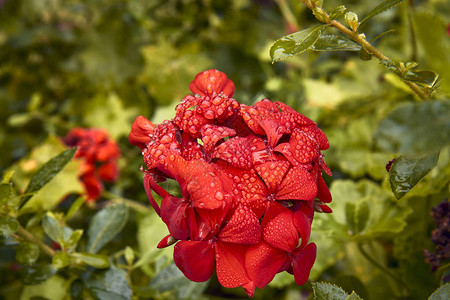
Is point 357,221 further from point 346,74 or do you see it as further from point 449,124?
point 346,74

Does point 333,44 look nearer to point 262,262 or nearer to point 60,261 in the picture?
point 262,262

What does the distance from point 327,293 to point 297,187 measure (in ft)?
0.46

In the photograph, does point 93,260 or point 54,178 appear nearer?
point 93,260

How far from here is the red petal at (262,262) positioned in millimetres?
402

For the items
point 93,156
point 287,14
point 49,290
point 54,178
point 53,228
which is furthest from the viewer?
point 287,14

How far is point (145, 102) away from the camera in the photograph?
1344 mm

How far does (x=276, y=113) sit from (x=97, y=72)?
3.69 ft

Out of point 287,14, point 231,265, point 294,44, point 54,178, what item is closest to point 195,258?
point 231,265

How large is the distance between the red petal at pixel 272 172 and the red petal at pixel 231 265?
7cm

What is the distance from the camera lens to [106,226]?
68cm

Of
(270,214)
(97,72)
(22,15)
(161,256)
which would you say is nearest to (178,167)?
(270,214)

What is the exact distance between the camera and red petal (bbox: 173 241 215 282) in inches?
15.6

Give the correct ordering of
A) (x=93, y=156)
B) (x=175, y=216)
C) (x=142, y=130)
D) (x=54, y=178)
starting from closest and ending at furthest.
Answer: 1. (x=175, y=216)
2. (x=142, y=130)
3. (x=54, y=178)
4. (x=93, y=156)

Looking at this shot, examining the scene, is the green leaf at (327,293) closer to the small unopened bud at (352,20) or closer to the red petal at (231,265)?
the red petal at (231,265)
